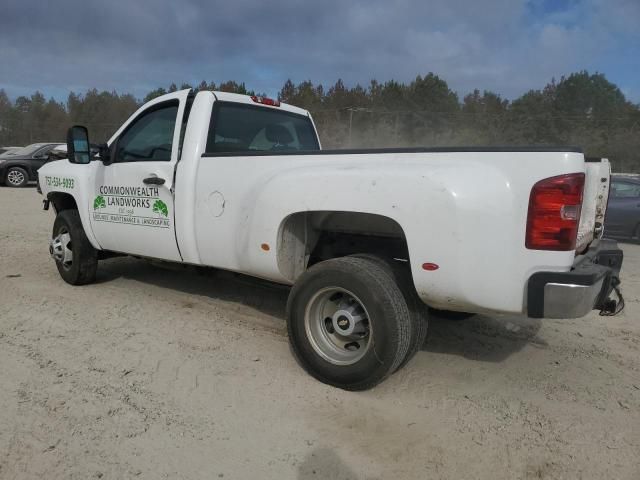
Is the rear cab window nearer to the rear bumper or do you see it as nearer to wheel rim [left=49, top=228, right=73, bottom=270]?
the rear bumper

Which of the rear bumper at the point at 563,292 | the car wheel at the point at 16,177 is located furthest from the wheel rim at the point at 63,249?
the car wheel at the point at 16,177

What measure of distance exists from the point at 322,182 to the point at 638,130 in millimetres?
39853

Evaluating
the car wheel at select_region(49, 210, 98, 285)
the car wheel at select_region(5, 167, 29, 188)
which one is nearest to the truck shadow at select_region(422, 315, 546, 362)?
the car wheel at select_region(49, 210, 98, 285)

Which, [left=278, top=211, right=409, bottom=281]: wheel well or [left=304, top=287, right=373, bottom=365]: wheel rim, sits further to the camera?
[left=278, top=211, right=409, bottom=281]: wheel well

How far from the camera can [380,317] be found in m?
3.11

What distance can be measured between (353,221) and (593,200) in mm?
1577

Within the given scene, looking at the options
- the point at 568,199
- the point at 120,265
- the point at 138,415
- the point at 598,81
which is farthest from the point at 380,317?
the point at 598,81

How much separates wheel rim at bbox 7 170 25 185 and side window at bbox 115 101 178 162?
16599 mm

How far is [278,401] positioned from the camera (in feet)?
10.6

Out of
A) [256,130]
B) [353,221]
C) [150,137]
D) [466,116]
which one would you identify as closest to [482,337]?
[353,221]

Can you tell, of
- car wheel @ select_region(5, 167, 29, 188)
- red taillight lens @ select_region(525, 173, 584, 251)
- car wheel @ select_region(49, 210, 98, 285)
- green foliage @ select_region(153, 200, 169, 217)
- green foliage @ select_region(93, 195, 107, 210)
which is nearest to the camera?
red taillight lens @ select_region(525, 173, 584, 251)

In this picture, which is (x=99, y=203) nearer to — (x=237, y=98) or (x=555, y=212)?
(x=237, y=98)

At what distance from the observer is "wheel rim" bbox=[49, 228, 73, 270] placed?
5578 millimetres

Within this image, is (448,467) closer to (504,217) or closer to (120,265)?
(504,217)
